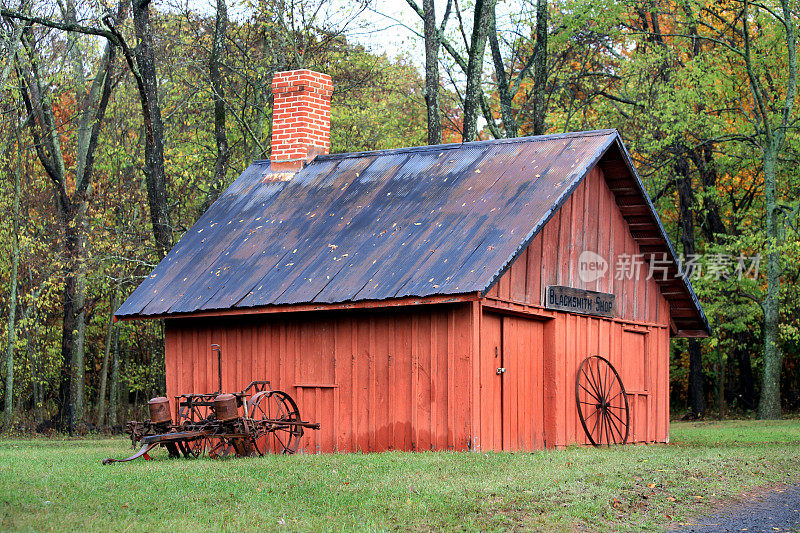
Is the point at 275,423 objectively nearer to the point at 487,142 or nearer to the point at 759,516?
the point at 487,142

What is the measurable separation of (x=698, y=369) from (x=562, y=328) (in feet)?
64.1

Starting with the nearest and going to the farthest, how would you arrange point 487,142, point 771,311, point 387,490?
point 387,490
point 487,142
point 771,311

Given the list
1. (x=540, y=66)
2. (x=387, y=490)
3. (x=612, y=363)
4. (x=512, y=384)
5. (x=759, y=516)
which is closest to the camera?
(x=759, y=516)

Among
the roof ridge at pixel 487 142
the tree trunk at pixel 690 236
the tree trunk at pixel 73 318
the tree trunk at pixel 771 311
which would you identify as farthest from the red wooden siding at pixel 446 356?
the tree trunk at pixel 690 236

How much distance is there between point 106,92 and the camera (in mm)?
30172

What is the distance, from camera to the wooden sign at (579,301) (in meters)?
16.9

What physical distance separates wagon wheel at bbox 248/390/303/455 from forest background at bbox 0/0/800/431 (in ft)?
30.2

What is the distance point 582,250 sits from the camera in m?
17.8

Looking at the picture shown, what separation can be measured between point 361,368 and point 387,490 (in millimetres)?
5643

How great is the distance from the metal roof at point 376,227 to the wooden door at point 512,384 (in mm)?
1353

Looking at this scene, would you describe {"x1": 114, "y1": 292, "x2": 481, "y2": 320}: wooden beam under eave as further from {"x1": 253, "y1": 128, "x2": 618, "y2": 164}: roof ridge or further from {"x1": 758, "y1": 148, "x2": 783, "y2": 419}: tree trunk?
{"x1": 758, "y1": 148, "x2": 783, "y2": 419}: tree trunk

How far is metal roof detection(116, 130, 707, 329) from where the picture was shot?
15.5 metres

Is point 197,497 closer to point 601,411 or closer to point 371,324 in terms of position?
point 371,324

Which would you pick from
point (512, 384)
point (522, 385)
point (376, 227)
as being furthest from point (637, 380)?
point (376, 227)
